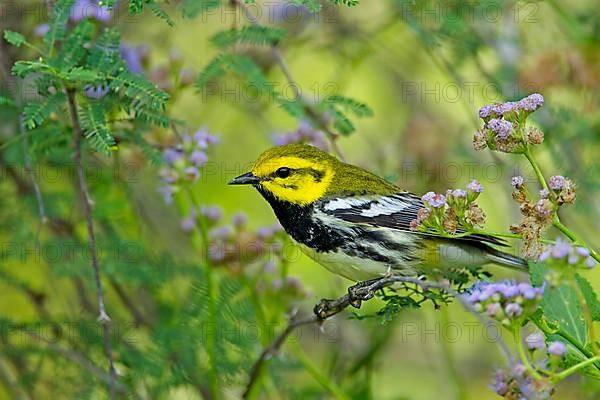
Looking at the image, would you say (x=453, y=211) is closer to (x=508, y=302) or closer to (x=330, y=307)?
(x=508, y=302)

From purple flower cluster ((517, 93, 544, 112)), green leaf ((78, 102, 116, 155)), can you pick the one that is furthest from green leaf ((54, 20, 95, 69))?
purple flower cluster ((517, 93, 544, 112))

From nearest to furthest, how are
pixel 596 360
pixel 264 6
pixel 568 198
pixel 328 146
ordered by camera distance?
pixel 596 360, pixel 568 198, pixel 328 146, pixel 264 6

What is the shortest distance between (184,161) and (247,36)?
1.87ft

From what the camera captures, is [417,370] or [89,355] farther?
[417,370]

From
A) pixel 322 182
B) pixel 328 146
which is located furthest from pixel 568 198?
pixel 328 146

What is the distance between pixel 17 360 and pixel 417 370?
2.94 meters

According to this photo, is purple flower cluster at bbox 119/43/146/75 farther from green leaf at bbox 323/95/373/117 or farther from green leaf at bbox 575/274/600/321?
green leaf at bbox 575/274/600/321

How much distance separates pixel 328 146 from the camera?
12.6 ft

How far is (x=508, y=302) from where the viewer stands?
6.75ft

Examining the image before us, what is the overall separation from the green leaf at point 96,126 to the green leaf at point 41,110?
82 millimetres

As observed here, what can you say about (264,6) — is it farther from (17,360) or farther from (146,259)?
(17,360)

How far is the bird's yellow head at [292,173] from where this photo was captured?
343cm

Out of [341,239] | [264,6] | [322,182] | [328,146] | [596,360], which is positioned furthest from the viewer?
[264,6]

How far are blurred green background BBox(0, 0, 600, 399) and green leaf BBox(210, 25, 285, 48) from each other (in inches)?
2.3
